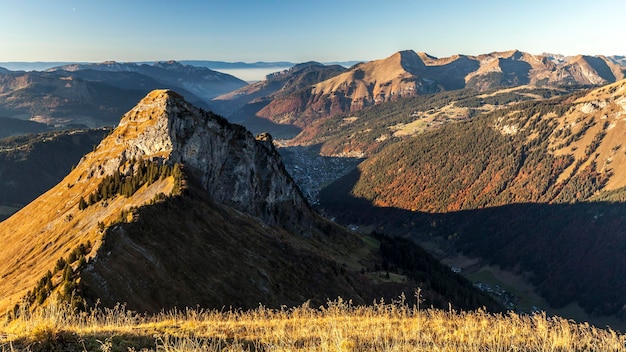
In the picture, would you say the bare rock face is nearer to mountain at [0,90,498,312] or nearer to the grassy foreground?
mountain at [0,90,498,312]

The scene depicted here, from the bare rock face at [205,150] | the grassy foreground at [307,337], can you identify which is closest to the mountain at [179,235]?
the bare rock face at [205,150]

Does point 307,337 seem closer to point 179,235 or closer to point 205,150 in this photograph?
point 179,235

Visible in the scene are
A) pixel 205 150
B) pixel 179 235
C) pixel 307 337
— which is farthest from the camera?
pixel 205 150

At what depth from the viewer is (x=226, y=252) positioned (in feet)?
206

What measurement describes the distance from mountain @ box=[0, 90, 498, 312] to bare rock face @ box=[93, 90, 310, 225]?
0.35 metres

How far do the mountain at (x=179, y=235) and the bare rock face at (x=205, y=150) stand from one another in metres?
0.35

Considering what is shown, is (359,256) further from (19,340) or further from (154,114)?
(19,340)

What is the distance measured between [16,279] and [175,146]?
43.2 meters

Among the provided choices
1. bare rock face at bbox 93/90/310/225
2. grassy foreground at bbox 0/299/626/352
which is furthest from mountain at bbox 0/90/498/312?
grassy foreground at bbox 0/299/626/352

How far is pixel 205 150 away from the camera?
319ft

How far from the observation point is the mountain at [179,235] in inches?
1711

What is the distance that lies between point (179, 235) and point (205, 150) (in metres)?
43.4

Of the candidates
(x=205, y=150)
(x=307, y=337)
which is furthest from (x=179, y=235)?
(x=307, y=337)

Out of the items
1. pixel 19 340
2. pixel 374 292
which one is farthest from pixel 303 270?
pixel 19 340
